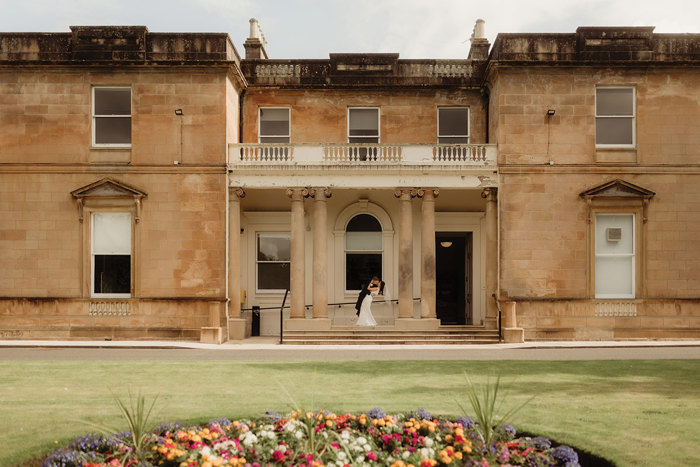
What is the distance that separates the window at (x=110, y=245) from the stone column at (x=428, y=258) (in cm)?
874

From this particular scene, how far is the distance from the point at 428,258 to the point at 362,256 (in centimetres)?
328

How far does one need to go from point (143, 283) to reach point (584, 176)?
13.3 m

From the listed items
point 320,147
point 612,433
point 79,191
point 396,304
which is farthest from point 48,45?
point 612,433

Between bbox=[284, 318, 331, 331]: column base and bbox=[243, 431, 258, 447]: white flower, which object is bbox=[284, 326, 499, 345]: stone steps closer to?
bbox=[284, 318, 331, 331]: column base

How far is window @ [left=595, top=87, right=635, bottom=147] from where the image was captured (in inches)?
837

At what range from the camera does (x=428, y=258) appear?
69.9 ft

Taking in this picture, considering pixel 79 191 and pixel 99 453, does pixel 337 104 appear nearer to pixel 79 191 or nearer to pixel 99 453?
pixel 79 191

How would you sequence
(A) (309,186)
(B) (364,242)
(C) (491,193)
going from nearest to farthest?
1. (C) (491,193)
2. (A) (309,186)
3. (B) (364,242)

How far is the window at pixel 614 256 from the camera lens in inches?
829

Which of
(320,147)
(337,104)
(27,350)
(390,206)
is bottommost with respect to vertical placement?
(27,350)

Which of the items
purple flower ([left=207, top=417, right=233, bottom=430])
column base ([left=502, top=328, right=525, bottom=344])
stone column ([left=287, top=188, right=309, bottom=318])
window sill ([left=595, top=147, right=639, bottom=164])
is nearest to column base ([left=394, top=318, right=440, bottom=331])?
column base ([left=502, top=328, right=525, bottom=344])

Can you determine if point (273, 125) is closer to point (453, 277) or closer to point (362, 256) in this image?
point (362, 256)

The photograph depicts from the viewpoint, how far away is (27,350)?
1775 cm

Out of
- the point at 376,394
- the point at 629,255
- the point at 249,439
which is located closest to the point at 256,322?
the point at 629,255
